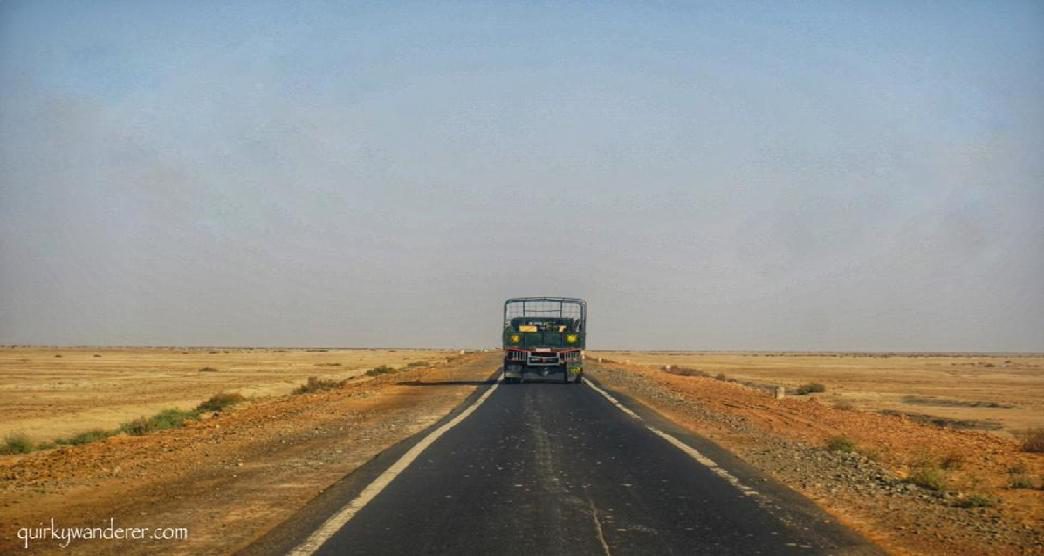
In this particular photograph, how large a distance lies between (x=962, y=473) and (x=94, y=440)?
58.9 feet

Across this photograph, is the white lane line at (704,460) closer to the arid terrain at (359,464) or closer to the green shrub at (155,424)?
the arid terrain at (359,464)

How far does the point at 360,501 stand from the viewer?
9.61m

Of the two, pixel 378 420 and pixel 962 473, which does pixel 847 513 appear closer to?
pixel 962 473

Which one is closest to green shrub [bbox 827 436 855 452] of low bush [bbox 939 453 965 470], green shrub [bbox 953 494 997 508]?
low bush [bbox 939 453 965 470]

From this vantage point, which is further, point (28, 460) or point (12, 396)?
point (12, 396)

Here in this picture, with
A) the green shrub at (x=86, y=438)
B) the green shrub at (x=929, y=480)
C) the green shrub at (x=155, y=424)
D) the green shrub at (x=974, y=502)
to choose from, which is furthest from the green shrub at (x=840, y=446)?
the green shrub at (x=86, y=438)

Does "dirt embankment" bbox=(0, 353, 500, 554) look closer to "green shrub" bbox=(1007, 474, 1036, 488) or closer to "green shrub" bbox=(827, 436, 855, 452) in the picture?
"green shrub" bbox=(827, 436, 855, 452)

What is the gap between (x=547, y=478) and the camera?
11328mm

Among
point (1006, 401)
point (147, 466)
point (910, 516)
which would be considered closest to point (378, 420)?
point (147, 466)

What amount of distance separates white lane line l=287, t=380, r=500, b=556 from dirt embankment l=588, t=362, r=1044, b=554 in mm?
5132

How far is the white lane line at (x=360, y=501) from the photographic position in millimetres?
7523

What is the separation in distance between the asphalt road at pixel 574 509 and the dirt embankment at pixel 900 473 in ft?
2.88

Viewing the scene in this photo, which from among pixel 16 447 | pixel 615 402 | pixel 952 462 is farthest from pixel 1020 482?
pixel 16 447

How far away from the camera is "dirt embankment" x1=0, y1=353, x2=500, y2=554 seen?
8.54 meters
